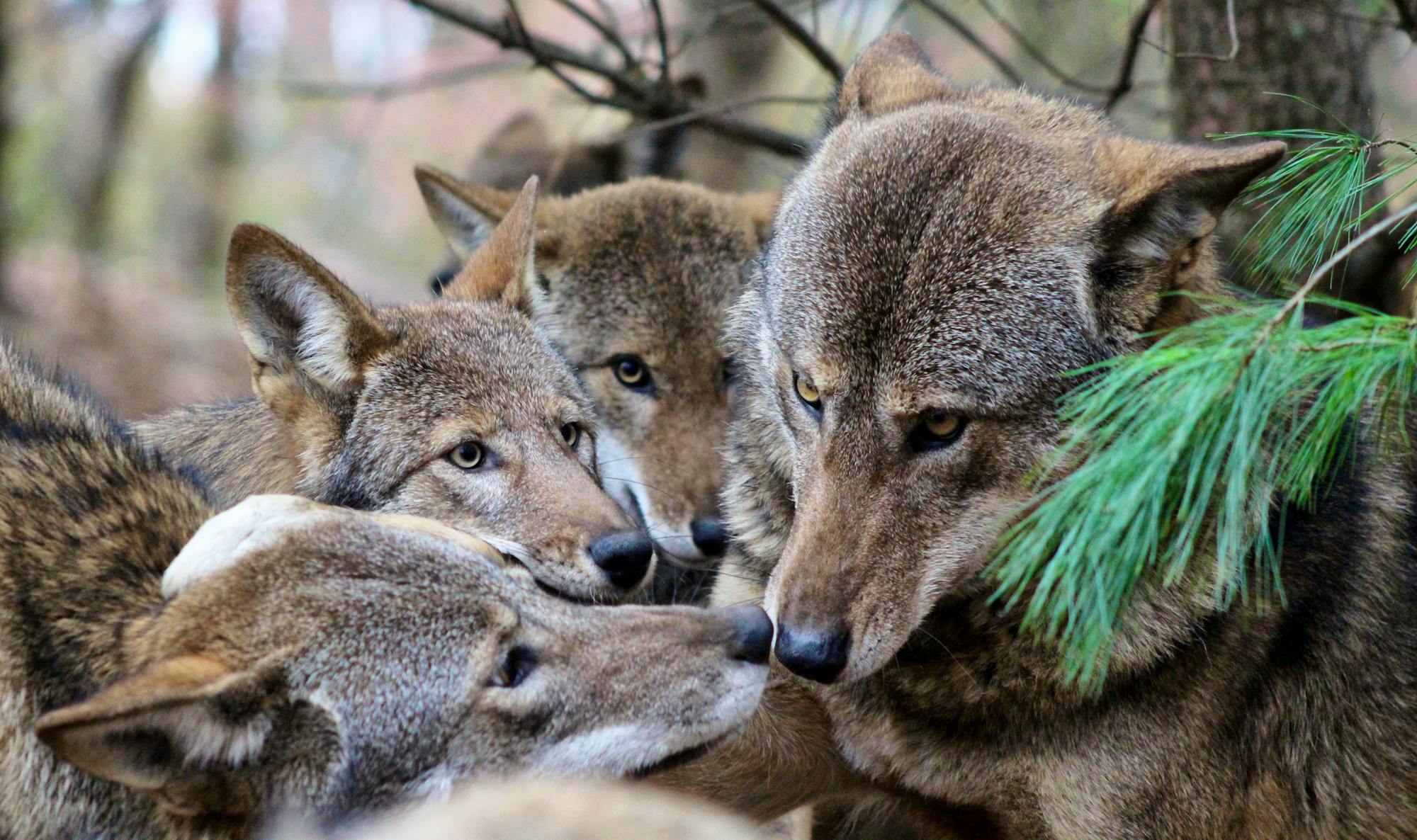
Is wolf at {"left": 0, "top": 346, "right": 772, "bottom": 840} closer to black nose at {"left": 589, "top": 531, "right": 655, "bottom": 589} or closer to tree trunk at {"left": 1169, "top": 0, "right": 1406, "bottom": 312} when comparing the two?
black nose at {"left": 589, "top": 531, "right": 655, "bottom": 589}

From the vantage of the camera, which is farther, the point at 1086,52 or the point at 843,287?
the point at 1086,52

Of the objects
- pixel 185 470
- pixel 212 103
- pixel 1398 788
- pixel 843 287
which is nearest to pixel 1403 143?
pixel 843 287

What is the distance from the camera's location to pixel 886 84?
15.3 feet

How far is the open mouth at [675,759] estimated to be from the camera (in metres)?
3.45

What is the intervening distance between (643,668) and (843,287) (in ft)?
4.16

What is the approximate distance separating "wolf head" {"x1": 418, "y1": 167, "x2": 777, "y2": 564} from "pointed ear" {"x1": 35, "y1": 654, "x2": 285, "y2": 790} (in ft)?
8.32

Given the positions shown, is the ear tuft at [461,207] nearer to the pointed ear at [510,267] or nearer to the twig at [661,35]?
the pointed ear at [510,267]

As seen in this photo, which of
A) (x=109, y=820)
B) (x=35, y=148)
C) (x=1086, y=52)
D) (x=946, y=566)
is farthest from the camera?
(x=35, y=148)

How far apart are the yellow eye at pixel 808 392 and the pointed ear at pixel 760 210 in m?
2.42

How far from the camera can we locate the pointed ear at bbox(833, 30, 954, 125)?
4.50 meters

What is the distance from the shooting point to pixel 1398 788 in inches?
158

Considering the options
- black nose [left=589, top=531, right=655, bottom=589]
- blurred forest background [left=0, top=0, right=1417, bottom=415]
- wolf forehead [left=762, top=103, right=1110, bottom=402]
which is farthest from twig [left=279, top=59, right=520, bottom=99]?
wolf forehead [left=762, top=103, right=1110, bottom=402]

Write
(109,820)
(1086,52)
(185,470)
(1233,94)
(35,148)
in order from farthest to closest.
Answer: (35,148), (1086,52), (1233,94), (185,470), (109,820)

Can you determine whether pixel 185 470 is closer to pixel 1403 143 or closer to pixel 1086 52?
pixel 1403 143
